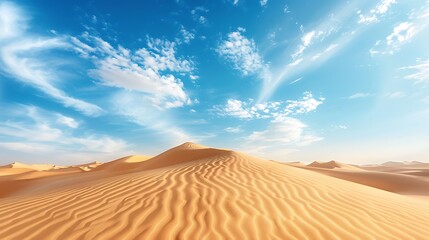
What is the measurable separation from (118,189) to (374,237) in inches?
206

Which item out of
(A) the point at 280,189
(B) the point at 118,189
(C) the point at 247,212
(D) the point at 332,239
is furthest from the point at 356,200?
(B) the point at 118,189

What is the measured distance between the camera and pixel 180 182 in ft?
19.7

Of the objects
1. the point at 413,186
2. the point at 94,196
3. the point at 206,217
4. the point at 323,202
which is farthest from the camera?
the point at 413,186

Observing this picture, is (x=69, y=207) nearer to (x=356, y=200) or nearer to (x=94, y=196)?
(x=94, y=196)

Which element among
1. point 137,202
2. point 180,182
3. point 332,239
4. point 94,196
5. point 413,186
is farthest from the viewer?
point 413,186

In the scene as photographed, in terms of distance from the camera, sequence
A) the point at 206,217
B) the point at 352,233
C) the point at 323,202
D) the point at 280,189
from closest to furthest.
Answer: the point at 352,233 → the point at 206,217 → the point at 323,202 → the point at 280,189

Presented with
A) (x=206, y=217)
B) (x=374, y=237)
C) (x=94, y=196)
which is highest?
(x=94, y=196)

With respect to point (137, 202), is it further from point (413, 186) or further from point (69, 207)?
→ point (413, 186)

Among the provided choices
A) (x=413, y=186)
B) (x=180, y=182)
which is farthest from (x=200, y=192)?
(x=413, y=186)

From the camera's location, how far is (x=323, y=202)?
4.91 metres

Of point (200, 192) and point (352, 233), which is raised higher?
point (200, 192)

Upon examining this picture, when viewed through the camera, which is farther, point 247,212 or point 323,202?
point 323,202

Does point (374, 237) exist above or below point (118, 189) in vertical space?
below

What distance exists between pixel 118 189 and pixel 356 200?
559 cm
